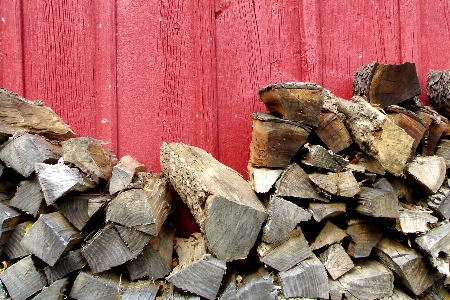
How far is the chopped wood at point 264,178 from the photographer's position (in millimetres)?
1375

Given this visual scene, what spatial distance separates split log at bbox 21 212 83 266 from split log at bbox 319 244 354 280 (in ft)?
3.30

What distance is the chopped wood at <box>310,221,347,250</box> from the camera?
1.41 m

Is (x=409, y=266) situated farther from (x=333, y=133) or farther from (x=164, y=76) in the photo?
(x=164, y=76)

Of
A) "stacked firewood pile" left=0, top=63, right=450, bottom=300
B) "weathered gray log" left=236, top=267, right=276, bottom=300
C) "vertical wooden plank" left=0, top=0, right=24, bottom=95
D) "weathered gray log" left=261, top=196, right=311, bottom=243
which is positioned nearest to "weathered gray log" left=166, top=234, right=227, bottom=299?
"stacked firewood pile" left=0, top=63, right=450, bottom=300

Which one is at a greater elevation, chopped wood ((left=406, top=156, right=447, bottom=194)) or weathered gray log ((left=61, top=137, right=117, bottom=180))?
weathered gray log ((left=61, top=137, right=117, bottom=180))

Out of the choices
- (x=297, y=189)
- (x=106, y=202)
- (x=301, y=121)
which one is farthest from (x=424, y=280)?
(x=106, y=202)

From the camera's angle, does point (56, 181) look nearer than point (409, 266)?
Yes

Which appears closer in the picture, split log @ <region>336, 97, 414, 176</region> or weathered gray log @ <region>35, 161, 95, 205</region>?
weathered gray log @ <region>35, 161, 95, 205</region>

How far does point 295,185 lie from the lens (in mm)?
1356

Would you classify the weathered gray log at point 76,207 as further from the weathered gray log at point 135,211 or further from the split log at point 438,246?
the split log at point 438,246

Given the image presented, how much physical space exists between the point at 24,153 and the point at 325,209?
47.5 inches

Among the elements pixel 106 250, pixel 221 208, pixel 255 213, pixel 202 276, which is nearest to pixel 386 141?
pixel 255 213

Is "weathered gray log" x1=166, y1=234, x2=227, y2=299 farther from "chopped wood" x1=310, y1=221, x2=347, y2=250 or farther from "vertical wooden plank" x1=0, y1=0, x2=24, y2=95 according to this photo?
"vertical wooden plank" x1=0, y1=0, x2=24, y2=95

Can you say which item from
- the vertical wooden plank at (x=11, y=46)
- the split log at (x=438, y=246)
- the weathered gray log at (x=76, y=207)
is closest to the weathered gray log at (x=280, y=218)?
the split log at (x=438, y=246)
